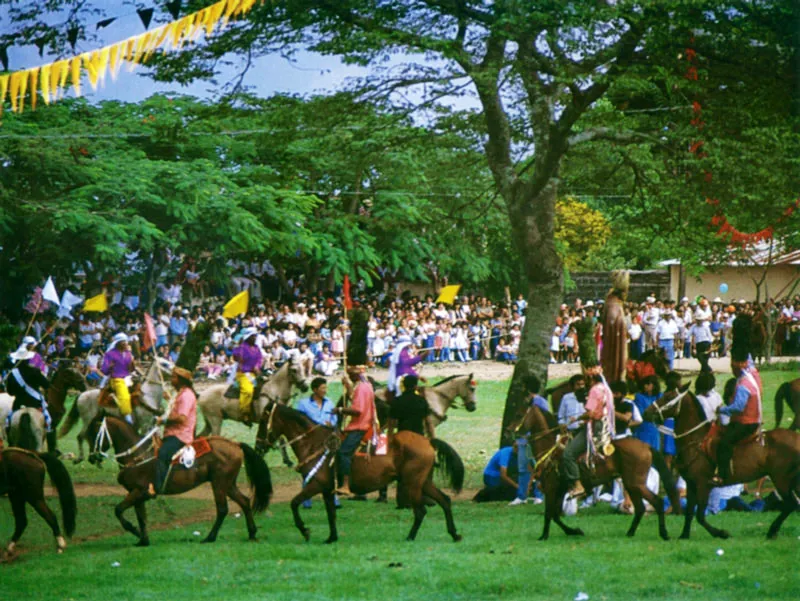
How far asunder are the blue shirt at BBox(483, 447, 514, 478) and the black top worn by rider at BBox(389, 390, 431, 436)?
0.90 metres

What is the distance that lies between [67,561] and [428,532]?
294 cm

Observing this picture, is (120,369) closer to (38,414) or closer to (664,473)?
(38,414)

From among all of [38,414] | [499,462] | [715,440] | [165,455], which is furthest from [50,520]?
[715,440]

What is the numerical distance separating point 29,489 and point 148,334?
16.6 feet

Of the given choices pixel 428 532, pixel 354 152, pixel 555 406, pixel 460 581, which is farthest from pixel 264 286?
pixel 460 581

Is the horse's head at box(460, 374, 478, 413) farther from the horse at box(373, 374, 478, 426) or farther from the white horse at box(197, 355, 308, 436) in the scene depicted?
the white horse at box(197, 355, 308, 436)

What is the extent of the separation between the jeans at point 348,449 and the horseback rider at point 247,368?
391 centimetres

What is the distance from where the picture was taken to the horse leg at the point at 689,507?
9.64 m

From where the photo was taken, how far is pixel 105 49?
30.7ft

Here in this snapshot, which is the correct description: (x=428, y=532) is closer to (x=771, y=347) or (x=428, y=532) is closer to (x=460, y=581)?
(x=460, y=581)

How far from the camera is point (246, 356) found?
1434 cm

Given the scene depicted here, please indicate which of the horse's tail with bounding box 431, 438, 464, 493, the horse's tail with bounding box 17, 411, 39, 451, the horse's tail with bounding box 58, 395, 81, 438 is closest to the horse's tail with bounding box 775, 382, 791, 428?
the horse's tail with bounding box 431, 438, 464, 493

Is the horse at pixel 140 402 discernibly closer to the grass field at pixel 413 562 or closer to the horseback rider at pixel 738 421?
the grass field at pixel 413 562

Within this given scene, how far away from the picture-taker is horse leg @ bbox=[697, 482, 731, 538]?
9.56m
